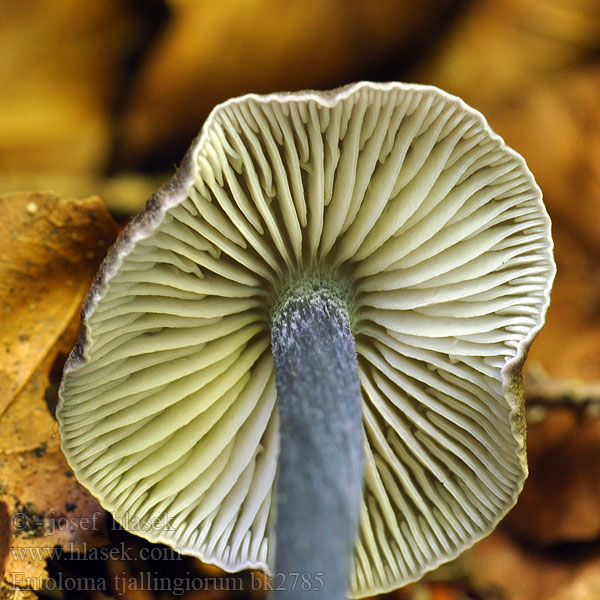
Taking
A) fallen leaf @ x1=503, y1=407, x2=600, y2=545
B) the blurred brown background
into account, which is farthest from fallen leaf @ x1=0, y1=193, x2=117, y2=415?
fallen leaf @ x1=503, y1=407, x2=600, y2=545

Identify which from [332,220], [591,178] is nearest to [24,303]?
[332,220]

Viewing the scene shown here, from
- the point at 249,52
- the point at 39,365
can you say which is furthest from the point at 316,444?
the point at 249,52

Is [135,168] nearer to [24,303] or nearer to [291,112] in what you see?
[24,303]

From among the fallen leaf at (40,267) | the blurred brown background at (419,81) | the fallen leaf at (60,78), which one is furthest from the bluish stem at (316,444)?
the fallen leaf at (60,78)

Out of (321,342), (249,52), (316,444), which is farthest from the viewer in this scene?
(249,52)

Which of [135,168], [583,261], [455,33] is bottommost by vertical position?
[583,261]

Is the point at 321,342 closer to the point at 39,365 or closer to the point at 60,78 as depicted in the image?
the point at 39,365

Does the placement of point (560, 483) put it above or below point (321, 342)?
below

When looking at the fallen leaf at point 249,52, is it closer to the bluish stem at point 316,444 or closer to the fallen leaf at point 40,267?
the fallen leaf at point 40,267
